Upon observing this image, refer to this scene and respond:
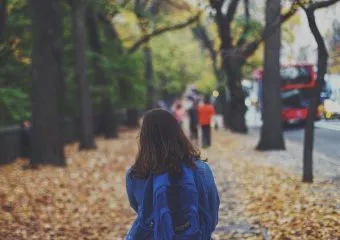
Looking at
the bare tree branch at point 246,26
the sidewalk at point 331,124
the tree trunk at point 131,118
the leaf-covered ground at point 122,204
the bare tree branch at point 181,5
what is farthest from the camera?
the tree trunk at point 131,118

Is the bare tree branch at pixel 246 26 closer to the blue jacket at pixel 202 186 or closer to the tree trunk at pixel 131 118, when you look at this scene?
the tree trunk at pixel 131 118

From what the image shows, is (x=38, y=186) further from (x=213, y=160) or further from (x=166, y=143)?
(x=166, y=143)

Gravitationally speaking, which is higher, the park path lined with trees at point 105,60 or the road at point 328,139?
the park path lined with trees at point 105,60

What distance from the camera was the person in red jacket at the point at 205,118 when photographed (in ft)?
77.0

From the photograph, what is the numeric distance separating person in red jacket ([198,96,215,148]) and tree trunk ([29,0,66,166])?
6828 mm

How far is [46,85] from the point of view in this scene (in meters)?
17.5

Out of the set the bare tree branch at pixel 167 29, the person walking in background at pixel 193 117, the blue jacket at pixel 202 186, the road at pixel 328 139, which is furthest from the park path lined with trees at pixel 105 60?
the blue jacket at pixel 202 186

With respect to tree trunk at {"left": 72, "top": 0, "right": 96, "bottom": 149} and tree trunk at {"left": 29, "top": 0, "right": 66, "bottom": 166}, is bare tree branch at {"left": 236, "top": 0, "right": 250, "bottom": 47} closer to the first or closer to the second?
tree trunk at {"left": 72, "top": 0, "right": 96, "bottom": 149}

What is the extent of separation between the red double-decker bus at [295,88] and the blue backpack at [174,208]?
3170 cm

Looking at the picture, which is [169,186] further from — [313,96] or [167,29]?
[167,29]

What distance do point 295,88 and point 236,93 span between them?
6.46m

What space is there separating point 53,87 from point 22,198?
6.23m

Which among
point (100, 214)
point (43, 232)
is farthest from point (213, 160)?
point (43, 232)

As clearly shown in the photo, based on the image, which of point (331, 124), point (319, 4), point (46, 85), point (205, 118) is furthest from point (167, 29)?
point (319, 4)
